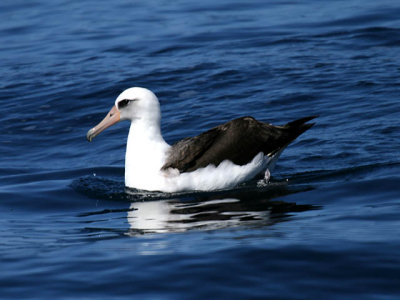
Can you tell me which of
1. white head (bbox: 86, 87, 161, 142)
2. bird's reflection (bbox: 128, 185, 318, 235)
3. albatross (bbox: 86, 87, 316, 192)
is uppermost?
white head (bbox: 86, 87, 161, 142)

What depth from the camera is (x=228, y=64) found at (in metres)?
17.4

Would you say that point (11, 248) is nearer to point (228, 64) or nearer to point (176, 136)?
point (176, 136)

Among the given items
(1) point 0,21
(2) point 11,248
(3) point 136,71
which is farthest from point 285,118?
(1) point 0,21

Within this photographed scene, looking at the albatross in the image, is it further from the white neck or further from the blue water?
the blue water

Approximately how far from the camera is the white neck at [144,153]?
10156 mm

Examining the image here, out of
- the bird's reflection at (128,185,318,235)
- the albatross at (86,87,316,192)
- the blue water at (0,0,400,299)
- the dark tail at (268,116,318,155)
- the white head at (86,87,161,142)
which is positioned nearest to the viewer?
the blue water at (0,0,400,299)

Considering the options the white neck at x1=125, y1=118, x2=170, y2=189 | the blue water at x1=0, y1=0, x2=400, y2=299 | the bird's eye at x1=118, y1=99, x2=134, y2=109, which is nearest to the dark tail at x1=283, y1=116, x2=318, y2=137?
the blue water at x1=0, y1=0, x2=400, y2=299

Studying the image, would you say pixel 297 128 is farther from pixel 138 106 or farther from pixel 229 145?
pixel 138 106

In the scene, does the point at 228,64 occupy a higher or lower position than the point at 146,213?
higher

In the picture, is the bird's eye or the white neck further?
the bird's eye

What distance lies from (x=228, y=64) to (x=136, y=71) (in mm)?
1888

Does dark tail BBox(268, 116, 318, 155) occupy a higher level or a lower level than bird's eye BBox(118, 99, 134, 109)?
lower

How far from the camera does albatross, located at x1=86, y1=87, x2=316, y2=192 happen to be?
1008cm

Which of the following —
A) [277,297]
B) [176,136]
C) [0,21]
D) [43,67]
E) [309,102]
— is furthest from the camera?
[0,21]
